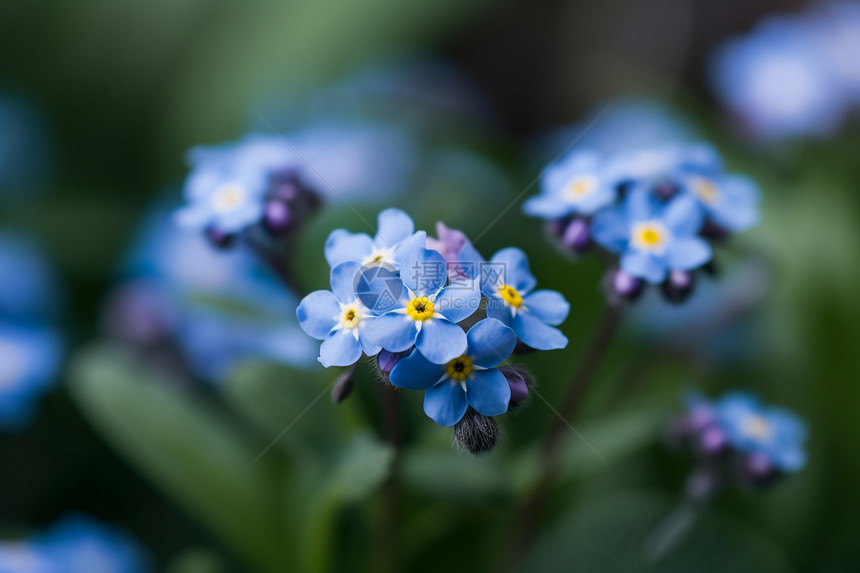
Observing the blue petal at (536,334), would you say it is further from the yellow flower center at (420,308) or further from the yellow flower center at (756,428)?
the yellow flower center at (756,428)

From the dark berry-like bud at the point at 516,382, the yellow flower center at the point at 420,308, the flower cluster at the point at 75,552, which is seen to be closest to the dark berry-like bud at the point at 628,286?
the dark berry-like bud at the point at 516,382

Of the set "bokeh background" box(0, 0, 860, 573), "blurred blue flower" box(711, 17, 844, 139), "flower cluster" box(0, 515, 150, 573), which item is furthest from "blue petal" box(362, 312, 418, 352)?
"blurred blue flower" box(711, 17, 844, 139)

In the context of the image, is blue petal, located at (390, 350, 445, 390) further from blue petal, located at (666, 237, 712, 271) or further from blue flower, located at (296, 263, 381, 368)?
blue petal, located at (666, 237, 712, 271)

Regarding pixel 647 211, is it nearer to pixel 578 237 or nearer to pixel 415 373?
pixel 578 237

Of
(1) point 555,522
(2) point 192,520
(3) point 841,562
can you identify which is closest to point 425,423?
(1) point 555,522

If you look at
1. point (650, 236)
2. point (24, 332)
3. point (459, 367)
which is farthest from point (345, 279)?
point (24, 332)
